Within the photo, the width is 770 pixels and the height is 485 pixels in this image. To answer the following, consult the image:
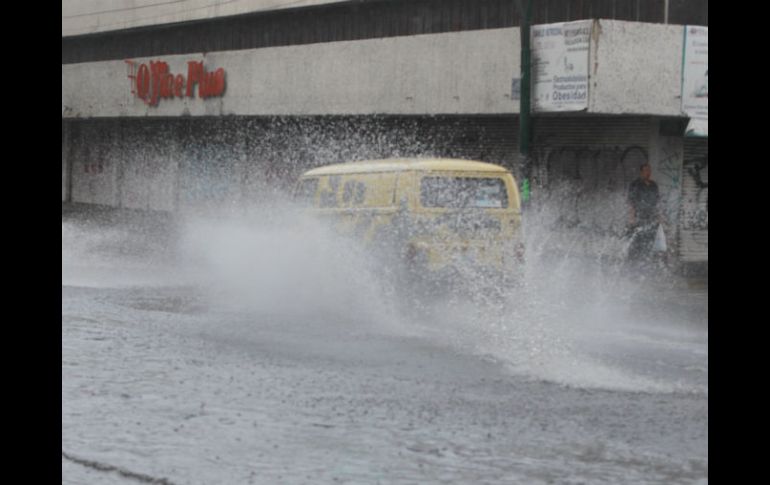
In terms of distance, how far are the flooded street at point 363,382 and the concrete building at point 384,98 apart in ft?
21.6

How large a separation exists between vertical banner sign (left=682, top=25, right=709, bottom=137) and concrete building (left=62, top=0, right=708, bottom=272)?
0.03 meters

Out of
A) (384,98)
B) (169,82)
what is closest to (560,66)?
(384,98)

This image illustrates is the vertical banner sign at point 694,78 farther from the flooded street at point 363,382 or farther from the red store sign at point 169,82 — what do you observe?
the red store sign at point 169,82

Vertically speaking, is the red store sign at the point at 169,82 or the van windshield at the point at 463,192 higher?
the red store sign at the point at 169,82

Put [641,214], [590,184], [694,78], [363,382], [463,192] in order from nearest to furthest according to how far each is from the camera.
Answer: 1. [363,382]
2. [463,192]
3. [641,214]
4. [694,78]
5. [590,184]

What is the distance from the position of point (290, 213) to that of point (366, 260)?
2697mm

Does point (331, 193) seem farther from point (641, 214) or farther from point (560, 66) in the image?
point (560, 66)

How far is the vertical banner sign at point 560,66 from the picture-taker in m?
22.0

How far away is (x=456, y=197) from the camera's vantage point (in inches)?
556

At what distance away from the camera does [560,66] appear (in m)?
22.5

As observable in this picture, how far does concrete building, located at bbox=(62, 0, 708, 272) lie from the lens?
22125 millimetres

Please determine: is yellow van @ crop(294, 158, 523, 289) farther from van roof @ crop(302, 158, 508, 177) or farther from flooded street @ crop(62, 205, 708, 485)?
flooded street @ crop(62, 205, 708, 485)

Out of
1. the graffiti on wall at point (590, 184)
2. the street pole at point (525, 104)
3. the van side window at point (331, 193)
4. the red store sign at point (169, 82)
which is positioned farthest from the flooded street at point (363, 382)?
the red store sign at point (169, 82)

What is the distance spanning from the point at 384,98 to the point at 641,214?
27.7 feet
